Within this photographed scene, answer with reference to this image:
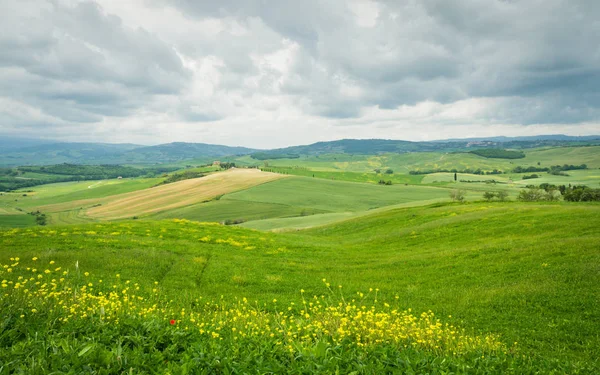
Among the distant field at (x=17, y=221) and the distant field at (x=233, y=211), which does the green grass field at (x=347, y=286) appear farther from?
the distant field at (x=17, y=221)

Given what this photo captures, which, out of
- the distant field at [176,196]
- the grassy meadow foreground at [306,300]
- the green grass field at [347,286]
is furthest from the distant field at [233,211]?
the green grass field at [347,286]

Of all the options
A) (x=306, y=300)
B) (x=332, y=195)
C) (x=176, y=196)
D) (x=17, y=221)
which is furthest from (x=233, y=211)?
(x=306, y=300)

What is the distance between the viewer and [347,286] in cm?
1864

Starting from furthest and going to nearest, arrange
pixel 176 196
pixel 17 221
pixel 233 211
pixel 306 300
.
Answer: pixel 176 196, pixel 17 221, pixel 233 211, pixel 306 300

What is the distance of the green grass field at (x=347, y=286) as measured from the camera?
7.64 m

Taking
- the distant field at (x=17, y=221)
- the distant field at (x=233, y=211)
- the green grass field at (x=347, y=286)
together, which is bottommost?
the distant field at (x=17, y=221)

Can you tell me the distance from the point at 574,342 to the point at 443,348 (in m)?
5.70

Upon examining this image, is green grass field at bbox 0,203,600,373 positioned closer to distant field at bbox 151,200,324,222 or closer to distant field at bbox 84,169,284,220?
distant field at bbox 151,200,324,222

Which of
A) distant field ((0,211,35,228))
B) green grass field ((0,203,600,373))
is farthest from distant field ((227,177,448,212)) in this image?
green grass field ((0,203,600,373))

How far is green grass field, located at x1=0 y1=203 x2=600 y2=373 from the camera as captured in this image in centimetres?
764

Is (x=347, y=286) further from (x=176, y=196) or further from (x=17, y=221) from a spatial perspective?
(x=17, y=221)

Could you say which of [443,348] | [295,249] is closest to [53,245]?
[295,249]

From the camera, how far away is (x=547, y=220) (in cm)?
3106

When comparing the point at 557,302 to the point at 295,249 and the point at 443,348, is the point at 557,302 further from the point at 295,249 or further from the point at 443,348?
the point at 295,249
